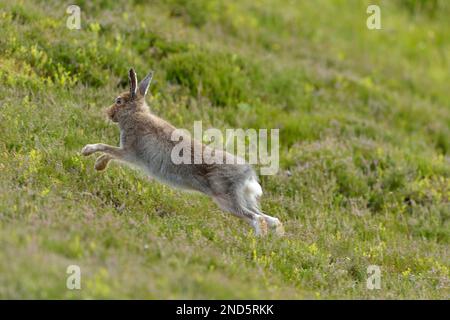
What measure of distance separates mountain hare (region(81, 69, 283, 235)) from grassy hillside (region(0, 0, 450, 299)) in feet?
0.96

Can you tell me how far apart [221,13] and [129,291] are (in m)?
12.4

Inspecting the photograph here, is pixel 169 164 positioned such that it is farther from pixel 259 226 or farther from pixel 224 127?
pixel 224 127

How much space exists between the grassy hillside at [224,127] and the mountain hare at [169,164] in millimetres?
291

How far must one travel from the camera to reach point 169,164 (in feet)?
35.7

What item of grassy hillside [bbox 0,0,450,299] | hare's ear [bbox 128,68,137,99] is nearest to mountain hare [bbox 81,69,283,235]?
hare's ear [bbox 128,68,137,99]

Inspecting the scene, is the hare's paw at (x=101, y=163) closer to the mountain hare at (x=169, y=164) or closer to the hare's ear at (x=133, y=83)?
the mountain hare at (x=169, y=164)

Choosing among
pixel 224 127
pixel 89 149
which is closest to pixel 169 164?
pixel 89 149

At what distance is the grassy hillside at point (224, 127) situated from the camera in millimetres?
8555

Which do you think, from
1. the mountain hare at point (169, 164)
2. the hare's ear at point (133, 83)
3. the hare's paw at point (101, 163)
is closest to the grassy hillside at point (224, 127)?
the hare's paw at point (101, 163)

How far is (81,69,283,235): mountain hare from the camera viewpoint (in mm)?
10602

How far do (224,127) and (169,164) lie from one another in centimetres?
380

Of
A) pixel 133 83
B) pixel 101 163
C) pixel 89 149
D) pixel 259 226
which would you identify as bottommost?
pixel 259 226

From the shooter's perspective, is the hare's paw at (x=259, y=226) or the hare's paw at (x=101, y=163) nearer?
the hare's paw at (x=259, y=226)
